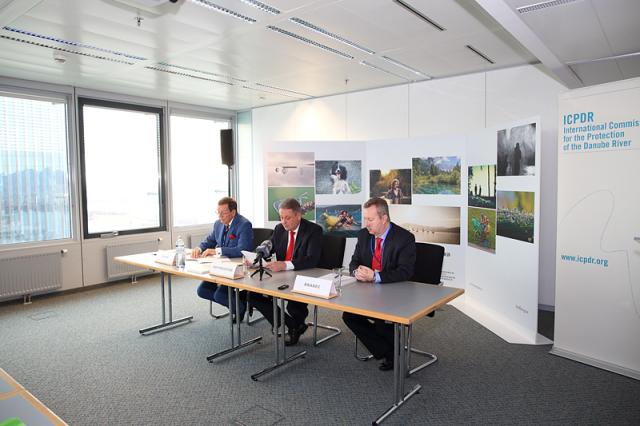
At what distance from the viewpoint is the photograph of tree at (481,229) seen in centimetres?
502

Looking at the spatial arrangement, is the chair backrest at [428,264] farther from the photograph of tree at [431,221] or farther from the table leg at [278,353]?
the photograph of tree at [431,221]

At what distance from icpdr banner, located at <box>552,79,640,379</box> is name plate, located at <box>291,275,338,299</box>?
7.48ft

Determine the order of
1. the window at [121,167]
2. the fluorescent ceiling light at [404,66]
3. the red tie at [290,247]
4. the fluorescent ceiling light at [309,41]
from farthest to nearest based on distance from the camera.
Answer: the window at [121,167] → the fluorescent ceiling light at [404,66] → the red tie at [290,247] → the fluorescent ceiling light at [309,41]

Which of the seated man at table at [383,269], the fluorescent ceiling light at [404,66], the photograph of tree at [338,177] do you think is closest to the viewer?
the seated man at table at [383,269]

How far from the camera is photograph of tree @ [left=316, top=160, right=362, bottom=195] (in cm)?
661

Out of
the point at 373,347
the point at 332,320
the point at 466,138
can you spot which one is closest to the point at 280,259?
the point at 332,320

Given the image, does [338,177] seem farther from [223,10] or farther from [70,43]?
[70,43]

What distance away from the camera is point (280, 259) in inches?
179

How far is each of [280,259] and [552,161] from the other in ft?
11.4

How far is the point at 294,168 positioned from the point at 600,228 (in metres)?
4.13

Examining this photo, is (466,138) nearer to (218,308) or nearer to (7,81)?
(218,308)

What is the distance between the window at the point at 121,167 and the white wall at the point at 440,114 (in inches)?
72.9

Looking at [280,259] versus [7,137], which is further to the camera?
[7,137]

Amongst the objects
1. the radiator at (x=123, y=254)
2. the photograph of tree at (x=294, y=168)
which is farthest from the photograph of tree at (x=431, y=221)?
the radiator at (x=123, y=254)
